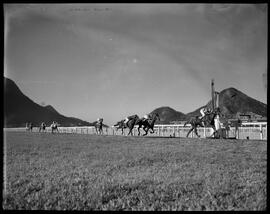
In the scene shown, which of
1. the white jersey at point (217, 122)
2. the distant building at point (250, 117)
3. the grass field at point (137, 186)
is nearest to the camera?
the grass field at point (137, 186)

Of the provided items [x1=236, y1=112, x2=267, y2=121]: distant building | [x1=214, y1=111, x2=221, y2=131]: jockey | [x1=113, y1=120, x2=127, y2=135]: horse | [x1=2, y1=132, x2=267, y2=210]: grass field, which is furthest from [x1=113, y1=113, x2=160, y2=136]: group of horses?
[x1=2, y1=132, x2=267, y2=210]: grass field

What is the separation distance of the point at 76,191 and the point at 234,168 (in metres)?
3.89

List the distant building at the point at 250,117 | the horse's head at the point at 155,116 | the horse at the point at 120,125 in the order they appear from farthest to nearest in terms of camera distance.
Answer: the distant building at the point at 250,117 → the horse at the point at 120,125 → the horse's head at the point at 155,116

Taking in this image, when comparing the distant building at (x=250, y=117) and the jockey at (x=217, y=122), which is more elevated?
the distant building at (x=250, y=117)

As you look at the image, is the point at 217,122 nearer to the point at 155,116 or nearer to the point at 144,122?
the point at 155,116

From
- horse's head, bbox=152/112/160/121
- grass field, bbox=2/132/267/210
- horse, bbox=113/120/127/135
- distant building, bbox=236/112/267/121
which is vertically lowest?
grass field, bbox=2/132/267/210

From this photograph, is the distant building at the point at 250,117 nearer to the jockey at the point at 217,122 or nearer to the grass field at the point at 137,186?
the jockey at the point at 217,122

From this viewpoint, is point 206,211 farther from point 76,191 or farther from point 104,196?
point 76,191

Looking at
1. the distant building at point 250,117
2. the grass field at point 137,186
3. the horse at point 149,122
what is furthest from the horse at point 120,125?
the grass field at point 137,186

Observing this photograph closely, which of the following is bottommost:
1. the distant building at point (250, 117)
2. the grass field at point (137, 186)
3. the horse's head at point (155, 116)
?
the grass field at point (137, 186)

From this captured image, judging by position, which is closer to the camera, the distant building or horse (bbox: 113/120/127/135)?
horse (bbox: 113/120/127/135)

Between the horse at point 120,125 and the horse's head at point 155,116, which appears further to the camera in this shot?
the horse at point 120,125

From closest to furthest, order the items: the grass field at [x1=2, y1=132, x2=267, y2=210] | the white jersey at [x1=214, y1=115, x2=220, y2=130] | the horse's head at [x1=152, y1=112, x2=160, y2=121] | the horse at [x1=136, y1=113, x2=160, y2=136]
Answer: the grass field at [x1=2, y1=132, x2=267, y2=210] → the white jersey at [x1=214, y1=115, x2=220, y2=130] → the horse's head at [x1=152, y1=112, x2=160, y2=121] → the horse at [x1=136, y1=113, x2=160, y2=136]

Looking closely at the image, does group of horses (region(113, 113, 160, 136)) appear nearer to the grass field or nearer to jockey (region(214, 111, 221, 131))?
jockey (region(214, 111, 221, 131))
